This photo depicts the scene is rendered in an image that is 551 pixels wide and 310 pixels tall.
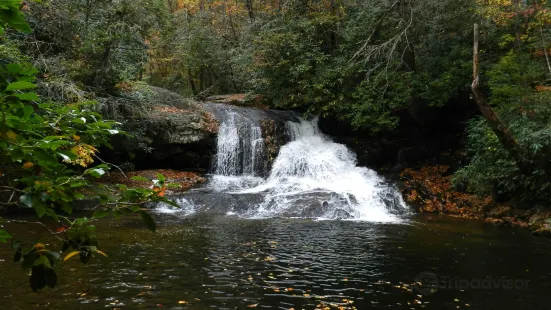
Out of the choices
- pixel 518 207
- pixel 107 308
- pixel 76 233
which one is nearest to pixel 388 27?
pixel 518 207

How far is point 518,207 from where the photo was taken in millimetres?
11406

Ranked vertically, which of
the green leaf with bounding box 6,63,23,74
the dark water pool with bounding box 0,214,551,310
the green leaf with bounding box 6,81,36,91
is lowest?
the dark water pool with bounding box 0,214,551,310

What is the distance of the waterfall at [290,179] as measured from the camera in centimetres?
1191

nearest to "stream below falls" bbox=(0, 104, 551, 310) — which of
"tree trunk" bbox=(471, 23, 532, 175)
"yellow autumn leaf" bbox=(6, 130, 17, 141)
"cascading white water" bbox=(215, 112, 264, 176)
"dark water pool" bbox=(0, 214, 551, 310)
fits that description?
"dark water pool" bbox=(0, 214, 551, 310)

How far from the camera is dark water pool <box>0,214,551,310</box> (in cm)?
505

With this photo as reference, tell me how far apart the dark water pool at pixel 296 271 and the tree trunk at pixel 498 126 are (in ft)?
6.50

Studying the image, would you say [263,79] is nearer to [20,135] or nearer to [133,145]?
[133,145]

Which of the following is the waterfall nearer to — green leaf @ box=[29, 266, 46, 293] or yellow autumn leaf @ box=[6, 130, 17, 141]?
green leaf @ box=[29, 266, 46, 293]

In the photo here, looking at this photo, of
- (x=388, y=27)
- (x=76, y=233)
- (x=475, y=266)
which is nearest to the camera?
(x=76, y=233)

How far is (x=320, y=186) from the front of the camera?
47.0 ft

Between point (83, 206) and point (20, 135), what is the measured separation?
415 inches

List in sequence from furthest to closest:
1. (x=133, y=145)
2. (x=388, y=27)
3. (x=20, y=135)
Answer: (x=388, y=27) → (x=133, y=145) → (x=20, y=135)

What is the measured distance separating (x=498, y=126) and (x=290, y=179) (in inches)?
285

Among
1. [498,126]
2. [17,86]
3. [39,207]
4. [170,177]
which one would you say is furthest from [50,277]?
[170,177]
